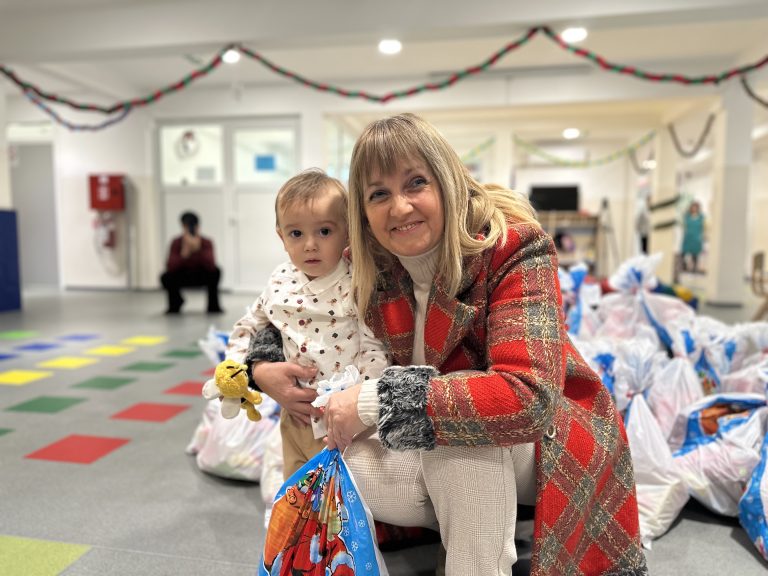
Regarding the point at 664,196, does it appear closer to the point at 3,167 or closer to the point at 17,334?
the point at 17,334

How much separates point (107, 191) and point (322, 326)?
27.0 ft

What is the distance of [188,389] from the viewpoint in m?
2.99

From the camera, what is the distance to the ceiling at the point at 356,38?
438cm

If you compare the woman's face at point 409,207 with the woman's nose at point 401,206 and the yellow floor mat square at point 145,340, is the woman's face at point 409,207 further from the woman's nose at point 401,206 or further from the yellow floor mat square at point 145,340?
the yellow floor mat square at point 145,340

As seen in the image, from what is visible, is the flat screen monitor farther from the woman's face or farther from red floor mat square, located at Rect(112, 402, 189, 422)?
the woman's face

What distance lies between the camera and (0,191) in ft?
20.5

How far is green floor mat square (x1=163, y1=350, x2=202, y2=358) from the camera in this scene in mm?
3838

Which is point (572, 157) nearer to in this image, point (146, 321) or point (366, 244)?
point (146, 321)

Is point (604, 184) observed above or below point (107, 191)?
above

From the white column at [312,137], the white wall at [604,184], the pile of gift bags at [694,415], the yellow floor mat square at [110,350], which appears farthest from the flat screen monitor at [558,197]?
the pile of gift bags at [694,415]

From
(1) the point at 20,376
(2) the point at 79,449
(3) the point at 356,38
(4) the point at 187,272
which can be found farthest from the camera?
(4) the point at 187,272

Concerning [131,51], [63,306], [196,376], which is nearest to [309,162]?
[131,51]

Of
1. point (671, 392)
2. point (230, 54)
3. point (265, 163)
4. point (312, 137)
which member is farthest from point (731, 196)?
point (265, 163)

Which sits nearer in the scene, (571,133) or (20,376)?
(20,376)
